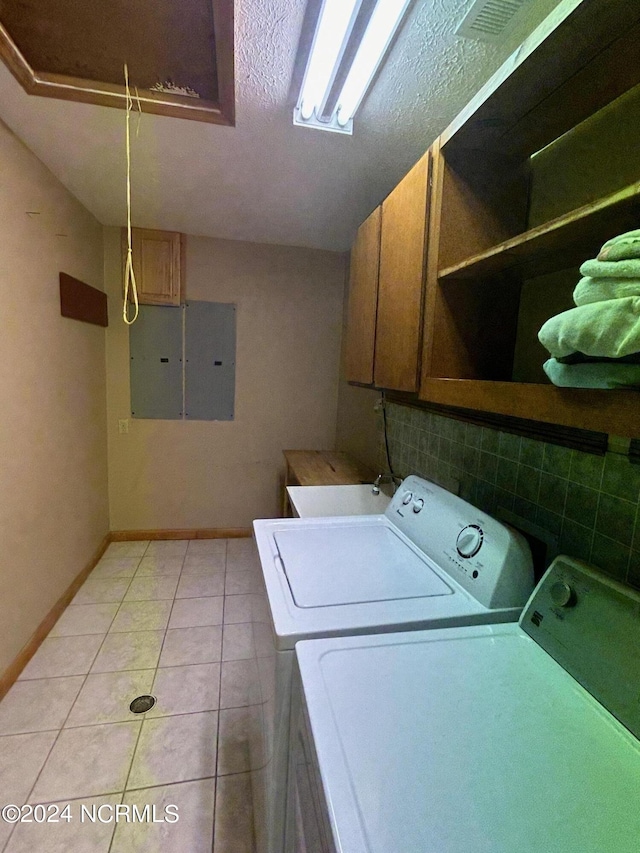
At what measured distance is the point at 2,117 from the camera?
4.85 ft

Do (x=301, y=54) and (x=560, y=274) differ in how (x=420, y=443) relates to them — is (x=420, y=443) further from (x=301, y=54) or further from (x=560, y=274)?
(x=301, y=54)

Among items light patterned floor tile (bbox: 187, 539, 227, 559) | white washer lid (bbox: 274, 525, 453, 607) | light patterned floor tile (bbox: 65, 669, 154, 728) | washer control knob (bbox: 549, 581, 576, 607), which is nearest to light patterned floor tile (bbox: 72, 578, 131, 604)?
light patterned floor tile (bbox: 187, 539, 227, 559)

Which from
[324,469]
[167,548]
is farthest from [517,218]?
[167,548]

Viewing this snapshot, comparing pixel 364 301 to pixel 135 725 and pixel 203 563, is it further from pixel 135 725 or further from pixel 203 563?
pixel 203 563

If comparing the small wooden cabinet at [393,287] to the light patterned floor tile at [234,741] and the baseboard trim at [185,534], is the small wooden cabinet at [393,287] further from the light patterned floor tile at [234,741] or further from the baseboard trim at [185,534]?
the baseboard trim at [185,534]

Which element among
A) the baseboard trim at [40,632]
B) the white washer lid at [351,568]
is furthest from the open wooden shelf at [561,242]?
the baseboard trim at [40,632]

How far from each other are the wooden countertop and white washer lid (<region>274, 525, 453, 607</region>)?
31.8 inches

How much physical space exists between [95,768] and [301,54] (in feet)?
8.26

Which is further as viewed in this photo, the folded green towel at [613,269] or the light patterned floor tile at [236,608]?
the light patterned floor tile at [236,608]

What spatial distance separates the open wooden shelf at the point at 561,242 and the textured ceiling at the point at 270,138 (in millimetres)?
626

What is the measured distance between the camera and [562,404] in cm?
66

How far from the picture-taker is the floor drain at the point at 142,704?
1.61 metres

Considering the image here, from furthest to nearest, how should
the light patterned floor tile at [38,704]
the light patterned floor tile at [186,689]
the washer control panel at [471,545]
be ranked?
the light patterned floor tile at [186,689] → the light patterned floor tile at [38,704] → the washer control panel at [471,545]

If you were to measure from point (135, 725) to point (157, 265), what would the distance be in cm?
275
